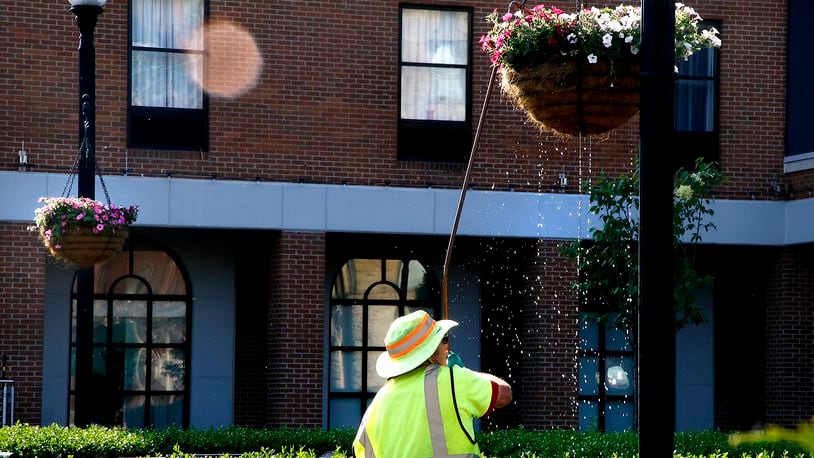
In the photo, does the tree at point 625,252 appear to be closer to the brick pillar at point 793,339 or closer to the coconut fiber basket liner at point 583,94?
the brick pillar at point 793,339

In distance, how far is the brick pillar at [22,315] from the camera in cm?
1858

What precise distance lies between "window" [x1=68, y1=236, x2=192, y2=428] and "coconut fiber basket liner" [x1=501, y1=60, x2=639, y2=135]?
15063 mm

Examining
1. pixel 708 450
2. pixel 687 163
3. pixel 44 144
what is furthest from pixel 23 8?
pixel 708 450

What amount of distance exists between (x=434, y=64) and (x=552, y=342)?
446cm

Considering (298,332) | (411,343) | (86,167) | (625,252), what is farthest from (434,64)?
(411,343)

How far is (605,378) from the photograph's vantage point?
22.6m

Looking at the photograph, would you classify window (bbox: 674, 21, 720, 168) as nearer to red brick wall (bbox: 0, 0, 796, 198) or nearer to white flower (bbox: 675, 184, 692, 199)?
red brick wall (bbox: 0, 0, 796, 198)

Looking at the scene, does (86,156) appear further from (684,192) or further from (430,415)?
(430,415)

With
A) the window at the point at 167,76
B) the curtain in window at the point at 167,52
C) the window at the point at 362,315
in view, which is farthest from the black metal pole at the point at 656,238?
the window at the point at 362,315

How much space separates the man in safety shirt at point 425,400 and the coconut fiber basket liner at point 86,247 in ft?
27.9

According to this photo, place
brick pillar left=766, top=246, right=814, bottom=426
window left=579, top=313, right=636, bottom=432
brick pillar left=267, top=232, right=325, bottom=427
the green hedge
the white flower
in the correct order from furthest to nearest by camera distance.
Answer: window left=579, top=313, right=636, bottom=432
brick pillar left=766, top=246, right=814, bottom=426
brick pillar left=267, top=232, right=325, bottom=427
the white flower
the green hedge

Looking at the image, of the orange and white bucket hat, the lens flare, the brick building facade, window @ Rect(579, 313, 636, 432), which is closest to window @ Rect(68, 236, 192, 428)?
the brick building facade

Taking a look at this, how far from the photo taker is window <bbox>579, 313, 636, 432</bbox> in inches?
883

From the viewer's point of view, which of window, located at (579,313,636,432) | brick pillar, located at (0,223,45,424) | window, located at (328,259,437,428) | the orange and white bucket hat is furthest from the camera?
window, located at (579,313,636,432)
